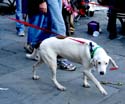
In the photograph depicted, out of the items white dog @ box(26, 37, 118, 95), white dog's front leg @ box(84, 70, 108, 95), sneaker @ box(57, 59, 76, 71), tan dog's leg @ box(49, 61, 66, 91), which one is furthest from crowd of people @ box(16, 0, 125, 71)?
white dog's front leg @ box(84, 70, 108, 95)

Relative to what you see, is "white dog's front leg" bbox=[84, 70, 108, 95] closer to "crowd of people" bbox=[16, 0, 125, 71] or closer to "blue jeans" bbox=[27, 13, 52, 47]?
"crowd of people" bbox=[16, 0, 125, 71]

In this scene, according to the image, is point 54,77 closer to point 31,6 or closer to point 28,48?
point 31,6

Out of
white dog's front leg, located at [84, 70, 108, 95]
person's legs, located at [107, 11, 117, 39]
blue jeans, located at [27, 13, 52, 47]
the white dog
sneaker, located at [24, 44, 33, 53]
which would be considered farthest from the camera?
person's legs, located at [107, 11, 117, 39]

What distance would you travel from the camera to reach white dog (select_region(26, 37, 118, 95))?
452 cm

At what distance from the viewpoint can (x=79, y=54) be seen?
188 inches

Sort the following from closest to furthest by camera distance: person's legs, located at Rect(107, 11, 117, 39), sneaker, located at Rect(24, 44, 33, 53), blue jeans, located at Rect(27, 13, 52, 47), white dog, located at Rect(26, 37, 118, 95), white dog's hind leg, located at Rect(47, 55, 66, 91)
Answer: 1. white dog, located at Rect(26, 37, 118, 95)
2. white dog's hind leg, located at Rect(47, 55, 66, 91)
3. blue jeans, located at Rect(27, 13, 52, 47)
4. sneaker, located at Rect(24, 44, 33, 53)
5. person's legs, located at Rect(107, 11, 117, 39)

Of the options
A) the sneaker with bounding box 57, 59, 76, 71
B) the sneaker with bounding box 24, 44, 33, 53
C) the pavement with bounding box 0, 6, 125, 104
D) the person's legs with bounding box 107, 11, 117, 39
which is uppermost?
the person's legs with bounding box 107, 11, 117, 39

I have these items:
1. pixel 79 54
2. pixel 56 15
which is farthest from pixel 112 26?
pixel 79 54

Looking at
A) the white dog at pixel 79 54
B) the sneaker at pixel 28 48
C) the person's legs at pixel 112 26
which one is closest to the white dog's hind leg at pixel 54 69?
the white dog at pixel 79 54

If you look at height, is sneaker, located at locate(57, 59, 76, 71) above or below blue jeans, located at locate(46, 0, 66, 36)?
below

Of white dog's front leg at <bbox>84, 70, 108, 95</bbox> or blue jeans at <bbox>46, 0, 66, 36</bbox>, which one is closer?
white dog's front leg at <bbox>84, 70, 108, 95</bbox>

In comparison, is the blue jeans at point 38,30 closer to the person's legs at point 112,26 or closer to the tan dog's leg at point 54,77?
the tan dog's leg at point 54,77

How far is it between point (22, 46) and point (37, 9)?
1.29 metres

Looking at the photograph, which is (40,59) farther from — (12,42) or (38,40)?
(12,42)
